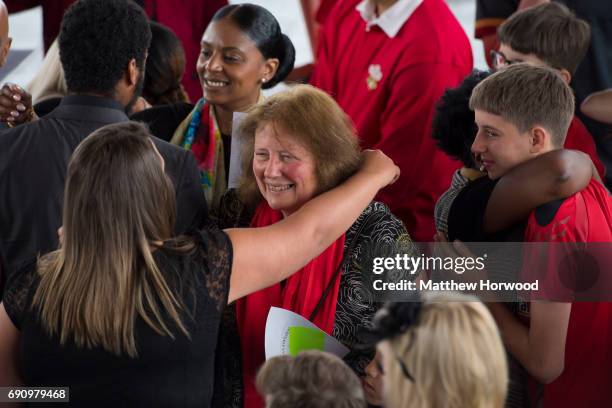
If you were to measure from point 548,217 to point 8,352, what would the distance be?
48.9 inches

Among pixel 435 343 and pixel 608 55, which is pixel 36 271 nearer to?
pixel 435 343

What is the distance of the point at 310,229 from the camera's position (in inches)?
80.9

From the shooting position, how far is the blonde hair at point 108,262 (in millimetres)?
1767

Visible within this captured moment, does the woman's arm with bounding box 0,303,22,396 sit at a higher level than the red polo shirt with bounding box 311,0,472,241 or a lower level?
lower

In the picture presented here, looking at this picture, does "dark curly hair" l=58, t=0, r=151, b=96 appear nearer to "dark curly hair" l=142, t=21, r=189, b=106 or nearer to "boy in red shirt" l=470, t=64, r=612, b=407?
"boy in red shirt" l=470, t=64, r=612, b=407

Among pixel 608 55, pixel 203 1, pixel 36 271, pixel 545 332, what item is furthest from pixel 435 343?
pixel 203 1

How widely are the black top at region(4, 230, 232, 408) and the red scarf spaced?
48 centimetres

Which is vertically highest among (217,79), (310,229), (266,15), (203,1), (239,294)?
(203,1)

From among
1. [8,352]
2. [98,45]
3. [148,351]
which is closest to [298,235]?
[148,351]

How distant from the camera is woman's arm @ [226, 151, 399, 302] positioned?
190 centimetres

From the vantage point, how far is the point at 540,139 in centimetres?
226

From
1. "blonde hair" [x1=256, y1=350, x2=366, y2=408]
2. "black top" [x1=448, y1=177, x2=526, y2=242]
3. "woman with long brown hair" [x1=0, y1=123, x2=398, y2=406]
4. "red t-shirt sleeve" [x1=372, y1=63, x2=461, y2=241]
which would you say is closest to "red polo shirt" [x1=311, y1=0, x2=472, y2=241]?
"red t-shirt sleeve" [x1=372, y1=63, x2=461, y2=241]

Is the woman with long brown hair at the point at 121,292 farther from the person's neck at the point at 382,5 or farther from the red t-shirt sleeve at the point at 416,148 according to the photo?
the person's neck at the point at 382,5

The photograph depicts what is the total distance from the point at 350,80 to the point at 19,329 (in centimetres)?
209
